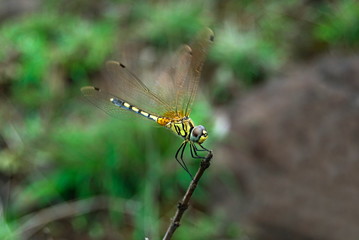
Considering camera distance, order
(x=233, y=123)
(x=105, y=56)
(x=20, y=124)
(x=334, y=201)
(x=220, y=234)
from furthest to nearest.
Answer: (x=105, y=56) < (x=20, y=124) < (x=233, y=123) < (x=220, y=234) < (x=334, y=201)

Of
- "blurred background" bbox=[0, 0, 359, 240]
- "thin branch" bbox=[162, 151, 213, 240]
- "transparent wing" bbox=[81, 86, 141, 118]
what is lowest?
"thin branch" bbox=[162, 151, 213, 240]

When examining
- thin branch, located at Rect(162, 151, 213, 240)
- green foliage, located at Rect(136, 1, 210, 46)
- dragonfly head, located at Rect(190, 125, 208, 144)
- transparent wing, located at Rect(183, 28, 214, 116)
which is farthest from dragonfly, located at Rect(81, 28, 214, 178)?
green foliage, located at Rect(136, 1, 210, 46)

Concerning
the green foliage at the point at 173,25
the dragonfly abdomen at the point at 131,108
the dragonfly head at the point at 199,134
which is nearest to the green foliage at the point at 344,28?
the green foliage at the point at 173,25

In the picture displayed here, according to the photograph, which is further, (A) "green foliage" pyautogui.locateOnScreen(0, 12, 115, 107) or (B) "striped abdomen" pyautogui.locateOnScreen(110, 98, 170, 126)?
(A) "green foliage" pyautogui.locateOnScreen(0, 12, 115, 107)

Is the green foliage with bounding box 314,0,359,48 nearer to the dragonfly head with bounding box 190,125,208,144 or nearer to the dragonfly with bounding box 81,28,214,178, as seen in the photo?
the dragonfly with bounding box 81,28,214,178

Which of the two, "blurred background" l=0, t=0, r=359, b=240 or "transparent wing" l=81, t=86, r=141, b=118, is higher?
"blurred background" l=0, t=0, r=359, b=240

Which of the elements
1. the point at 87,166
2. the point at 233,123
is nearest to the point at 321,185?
the point at 233,123

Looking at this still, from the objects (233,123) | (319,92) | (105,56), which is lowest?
(233,123)

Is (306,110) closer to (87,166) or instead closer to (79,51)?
(87,166)
